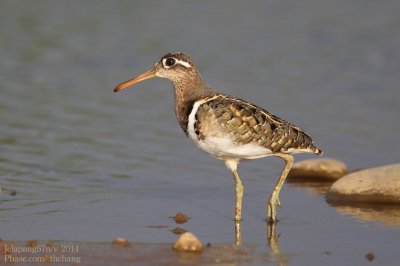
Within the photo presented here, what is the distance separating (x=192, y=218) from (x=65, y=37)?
48.2 feet

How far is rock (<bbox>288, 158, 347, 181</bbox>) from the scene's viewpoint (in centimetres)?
1781

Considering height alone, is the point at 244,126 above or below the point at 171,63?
below

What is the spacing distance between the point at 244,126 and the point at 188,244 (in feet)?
8.20

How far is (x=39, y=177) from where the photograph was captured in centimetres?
1708

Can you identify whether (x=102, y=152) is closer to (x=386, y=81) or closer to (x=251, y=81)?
(x=251, y=81)

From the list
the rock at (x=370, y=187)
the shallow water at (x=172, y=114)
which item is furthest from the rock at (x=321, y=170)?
the rock at (x=370, y=187)

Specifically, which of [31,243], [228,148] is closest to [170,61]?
[228,148]

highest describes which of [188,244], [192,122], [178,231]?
[192,122]

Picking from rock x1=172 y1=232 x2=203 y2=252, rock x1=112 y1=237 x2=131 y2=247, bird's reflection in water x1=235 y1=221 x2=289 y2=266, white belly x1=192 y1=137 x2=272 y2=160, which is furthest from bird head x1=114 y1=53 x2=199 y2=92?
rock x1=172 y1=232 x2=203 y2=252

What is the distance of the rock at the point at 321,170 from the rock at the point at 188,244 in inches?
215

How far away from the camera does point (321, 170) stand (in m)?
17.8

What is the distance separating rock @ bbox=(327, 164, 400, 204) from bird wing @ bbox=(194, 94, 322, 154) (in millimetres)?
1437

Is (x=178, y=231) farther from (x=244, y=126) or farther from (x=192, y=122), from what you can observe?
(x=244, y=126)

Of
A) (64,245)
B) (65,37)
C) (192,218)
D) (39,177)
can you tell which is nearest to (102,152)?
(39,177)
